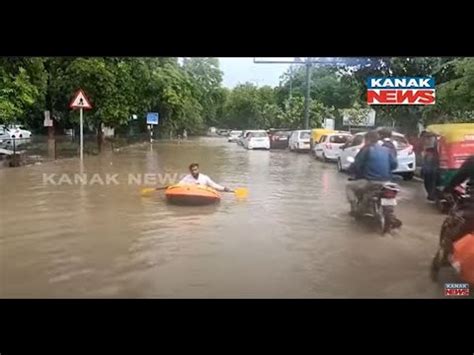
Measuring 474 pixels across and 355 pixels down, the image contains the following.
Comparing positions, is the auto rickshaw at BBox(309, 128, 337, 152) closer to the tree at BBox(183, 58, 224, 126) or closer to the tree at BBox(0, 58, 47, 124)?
the tree at BBox(183, 58, 224, 126)

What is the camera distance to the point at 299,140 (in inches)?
183

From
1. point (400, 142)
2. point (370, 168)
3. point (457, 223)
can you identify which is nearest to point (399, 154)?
point (400, 142)

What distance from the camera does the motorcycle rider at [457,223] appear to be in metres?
3.88

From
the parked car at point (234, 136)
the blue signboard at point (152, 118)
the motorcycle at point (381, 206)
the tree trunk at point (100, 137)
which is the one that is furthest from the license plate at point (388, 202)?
the tree trunk at point (100, 137)

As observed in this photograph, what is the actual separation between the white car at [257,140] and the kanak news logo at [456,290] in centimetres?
179

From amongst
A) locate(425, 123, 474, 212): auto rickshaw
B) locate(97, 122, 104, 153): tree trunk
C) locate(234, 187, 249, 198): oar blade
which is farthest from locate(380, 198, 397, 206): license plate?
locate(97, 122, 104, 153): tree trunk

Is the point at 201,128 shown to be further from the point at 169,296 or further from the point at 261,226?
the point at 169,296

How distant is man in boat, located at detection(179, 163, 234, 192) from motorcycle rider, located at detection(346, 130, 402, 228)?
0.97 m
